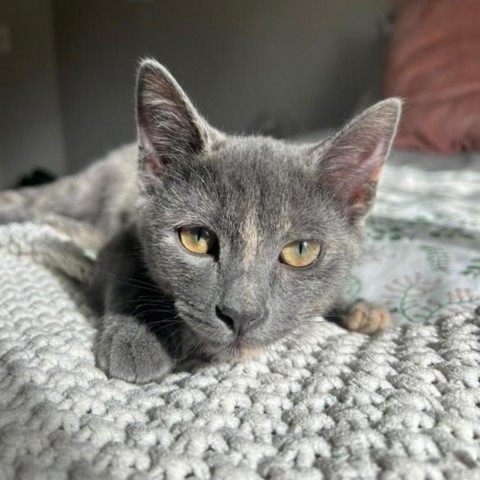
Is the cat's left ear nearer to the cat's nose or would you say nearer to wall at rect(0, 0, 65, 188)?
the cat's nose

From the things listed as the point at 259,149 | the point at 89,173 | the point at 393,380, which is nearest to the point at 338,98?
the point at 89,173

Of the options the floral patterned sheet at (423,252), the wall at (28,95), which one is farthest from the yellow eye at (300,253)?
the wall at (28,95)

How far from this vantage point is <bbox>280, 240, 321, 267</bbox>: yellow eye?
0.88 m

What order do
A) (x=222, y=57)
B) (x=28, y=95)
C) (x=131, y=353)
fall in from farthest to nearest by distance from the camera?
(x=28, y=95) < (x=222, y=57) < (x=131, y=353)

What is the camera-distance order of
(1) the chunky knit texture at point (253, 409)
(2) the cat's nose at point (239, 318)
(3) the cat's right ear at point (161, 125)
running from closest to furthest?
1. (1) the chunky knit texture at point (253, 409)
2. (2) the cat's nose at point (239, 318)
3. (3) the cat's right ear at point (161, 125)

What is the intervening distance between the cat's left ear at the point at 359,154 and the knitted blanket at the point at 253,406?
22 centimetres

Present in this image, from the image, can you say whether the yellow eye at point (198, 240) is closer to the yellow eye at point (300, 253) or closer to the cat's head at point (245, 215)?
the cat's head at point (245, 215)

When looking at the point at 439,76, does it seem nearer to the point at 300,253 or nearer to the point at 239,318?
the point at 300,253

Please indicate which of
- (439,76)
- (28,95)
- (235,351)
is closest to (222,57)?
(28,95)

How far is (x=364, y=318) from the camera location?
38.0 inches

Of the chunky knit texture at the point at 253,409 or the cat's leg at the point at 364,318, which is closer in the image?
the chunky knit texture at the point at 253,409

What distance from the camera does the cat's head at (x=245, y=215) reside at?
82 centimetres

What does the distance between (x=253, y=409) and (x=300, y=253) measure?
10.7 inches

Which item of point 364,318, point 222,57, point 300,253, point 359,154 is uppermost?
point 359,154
